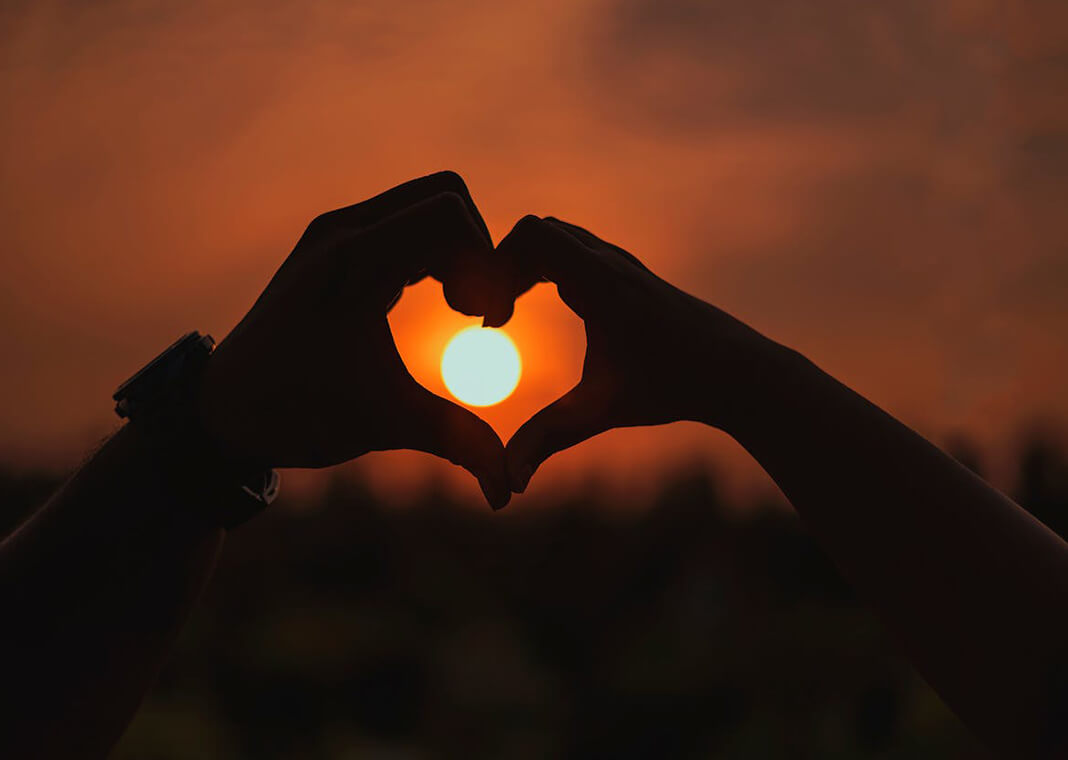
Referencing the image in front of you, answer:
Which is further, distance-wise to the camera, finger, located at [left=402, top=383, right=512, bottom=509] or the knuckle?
the knuckle

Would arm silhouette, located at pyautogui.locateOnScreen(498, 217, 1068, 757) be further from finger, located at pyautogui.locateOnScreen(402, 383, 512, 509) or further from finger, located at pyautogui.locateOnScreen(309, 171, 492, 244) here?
finger, located at pyautogui.locateOnScreen(309, 171, 492, 244)

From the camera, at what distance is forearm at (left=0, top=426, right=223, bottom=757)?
56.7 inches

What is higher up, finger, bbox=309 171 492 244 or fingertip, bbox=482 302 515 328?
finger, bbox=309 171 492 244

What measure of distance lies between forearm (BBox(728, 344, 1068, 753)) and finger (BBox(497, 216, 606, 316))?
18.8 inches

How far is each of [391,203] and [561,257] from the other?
430 millimetres

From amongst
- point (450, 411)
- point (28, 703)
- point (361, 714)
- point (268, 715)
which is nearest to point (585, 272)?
point (450, 411)

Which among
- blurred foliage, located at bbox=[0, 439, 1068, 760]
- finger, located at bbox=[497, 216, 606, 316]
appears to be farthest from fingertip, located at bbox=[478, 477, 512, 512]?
blurred foliage, located at bbox=[0, 439, 1068, 760]

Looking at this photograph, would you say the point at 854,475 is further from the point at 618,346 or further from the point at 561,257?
the point at 561,257

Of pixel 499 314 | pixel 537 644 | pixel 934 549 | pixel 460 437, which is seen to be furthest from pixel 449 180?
pixel 537 644

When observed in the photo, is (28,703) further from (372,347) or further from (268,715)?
(268,715)

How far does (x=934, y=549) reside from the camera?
1.22 meters

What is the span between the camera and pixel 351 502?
13.1 metres

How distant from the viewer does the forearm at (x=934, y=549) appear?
1.12m

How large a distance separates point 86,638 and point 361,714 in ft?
36.6
